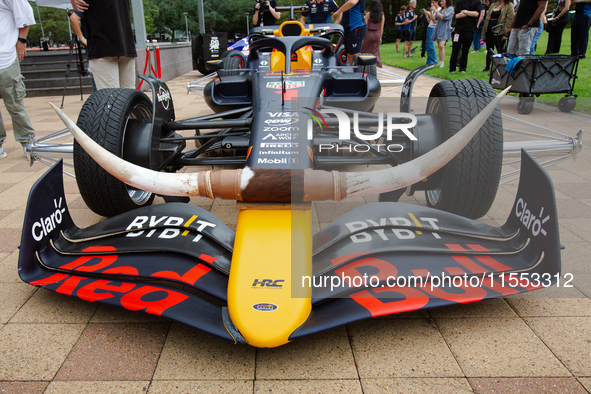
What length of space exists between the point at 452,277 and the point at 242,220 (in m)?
0.93

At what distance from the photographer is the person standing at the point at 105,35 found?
4.01 metres

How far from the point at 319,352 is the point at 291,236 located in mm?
472

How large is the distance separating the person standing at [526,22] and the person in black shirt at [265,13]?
4199 mm

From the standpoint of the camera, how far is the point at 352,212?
2.08m

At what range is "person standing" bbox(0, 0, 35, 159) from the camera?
4035mm

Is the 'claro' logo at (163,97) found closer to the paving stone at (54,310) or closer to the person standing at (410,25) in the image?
the paving stone at (54,310)

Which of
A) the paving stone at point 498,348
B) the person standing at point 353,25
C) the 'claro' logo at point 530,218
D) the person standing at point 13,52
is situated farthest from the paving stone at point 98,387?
the person standing at point 353,25

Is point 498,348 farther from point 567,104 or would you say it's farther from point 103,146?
point 567,104

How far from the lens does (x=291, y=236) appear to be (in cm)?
166

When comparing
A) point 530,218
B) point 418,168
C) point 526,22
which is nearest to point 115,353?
point 418,168

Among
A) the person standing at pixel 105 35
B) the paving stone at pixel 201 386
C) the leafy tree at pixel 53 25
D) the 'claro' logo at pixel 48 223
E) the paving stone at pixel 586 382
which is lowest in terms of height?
Result: the paving stone at pixel 586 382

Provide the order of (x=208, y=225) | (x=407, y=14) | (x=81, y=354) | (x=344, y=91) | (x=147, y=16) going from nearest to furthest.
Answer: (x=81, y=354), (x=208, y=225), (x=344, y=91), (x=407, y=14), (x=147, y=16)

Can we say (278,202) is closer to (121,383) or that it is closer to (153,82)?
(121,383)

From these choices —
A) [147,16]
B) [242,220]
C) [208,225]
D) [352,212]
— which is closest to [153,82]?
[208,225]
